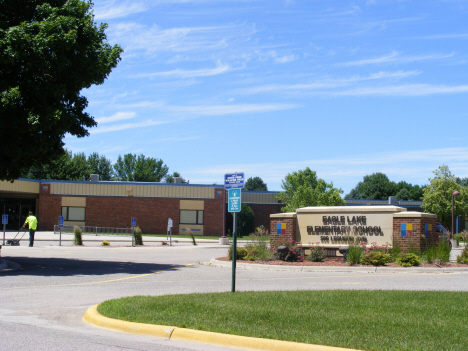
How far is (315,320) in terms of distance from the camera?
7.71 metres

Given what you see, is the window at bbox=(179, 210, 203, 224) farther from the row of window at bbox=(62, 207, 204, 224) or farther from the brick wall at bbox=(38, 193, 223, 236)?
the brick wall at bbox=(38, 193, 223, 236)

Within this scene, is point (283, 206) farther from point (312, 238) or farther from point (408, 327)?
point (408, 327)

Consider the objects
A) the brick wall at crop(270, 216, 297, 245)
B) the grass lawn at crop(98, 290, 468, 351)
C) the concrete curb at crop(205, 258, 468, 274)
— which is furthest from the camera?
the brick wall at crop(270, 216, 297, 245)

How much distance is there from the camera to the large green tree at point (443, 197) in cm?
5181

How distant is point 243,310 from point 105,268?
1082 cm

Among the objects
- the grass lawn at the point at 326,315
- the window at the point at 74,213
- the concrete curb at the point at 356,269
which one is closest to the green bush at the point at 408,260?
the concrete curb at the point at 356,269

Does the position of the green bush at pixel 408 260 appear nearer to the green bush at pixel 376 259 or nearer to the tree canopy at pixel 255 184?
the green bush at pixel 376 259

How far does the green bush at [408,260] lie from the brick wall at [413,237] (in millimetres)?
1524

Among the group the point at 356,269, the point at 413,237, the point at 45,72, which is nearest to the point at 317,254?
the point at 356,269

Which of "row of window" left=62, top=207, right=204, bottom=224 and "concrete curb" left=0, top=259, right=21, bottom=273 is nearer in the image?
"concrete curb" left=0, top=259, right=21, bottom=273

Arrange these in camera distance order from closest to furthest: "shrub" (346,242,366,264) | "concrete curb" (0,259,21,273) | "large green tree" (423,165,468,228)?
"concrete curb" (0,259,21,273), "shrub" (346,242,366,264), "large green tree" (423,165,468,228)

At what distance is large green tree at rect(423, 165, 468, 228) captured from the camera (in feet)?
170

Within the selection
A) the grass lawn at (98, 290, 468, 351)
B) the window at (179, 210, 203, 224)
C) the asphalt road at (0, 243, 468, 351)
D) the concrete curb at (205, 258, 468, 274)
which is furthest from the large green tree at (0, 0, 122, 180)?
the window at (179, 210, 203, 224)

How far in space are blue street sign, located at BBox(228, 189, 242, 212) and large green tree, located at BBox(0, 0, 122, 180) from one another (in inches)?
306
